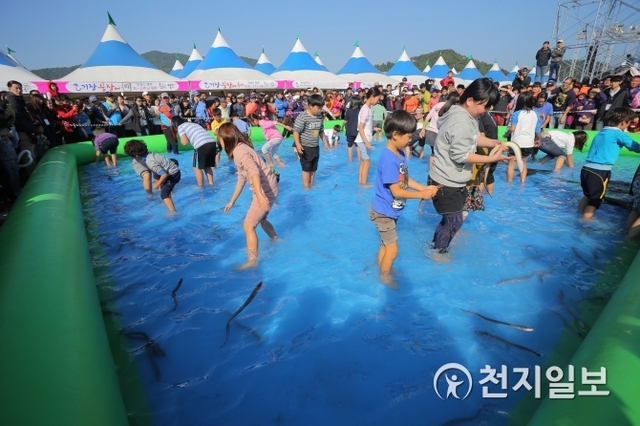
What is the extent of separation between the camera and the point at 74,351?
1.92 m

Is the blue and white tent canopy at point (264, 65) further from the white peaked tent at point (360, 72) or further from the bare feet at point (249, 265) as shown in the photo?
the bare feet at point (249, 265)

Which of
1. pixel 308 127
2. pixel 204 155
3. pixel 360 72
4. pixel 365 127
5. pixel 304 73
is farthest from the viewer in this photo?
pixel 360 72

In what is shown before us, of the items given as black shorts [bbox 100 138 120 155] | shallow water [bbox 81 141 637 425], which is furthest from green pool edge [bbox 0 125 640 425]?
black shorts [bbox 100 138 120 155]

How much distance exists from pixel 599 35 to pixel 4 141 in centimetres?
2609

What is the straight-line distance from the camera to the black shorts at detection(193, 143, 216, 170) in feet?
21.4

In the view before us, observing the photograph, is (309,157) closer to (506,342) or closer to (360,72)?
(506,342)

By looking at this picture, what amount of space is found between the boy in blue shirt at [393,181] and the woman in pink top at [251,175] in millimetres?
1245

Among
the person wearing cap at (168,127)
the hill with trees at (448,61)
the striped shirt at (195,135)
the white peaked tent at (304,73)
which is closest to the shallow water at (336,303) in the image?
the striped shirt at (195,135)

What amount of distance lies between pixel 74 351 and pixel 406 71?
31424 millimetres

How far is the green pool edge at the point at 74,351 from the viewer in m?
1.55

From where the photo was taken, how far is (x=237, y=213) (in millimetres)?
5859

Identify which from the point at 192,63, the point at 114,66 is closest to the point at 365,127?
the point at 114,66

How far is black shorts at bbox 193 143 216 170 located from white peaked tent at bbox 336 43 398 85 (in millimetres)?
20702

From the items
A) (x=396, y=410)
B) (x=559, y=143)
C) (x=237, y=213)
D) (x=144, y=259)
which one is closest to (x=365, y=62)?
(x=559, y=143)
